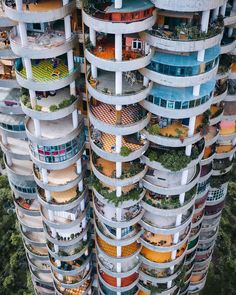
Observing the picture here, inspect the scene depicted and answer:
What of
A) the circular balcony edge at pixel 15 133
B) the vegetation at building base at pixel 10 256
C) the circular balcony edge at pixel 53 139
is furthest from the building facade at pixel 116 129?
the vegetation at building base at pixel 10 256

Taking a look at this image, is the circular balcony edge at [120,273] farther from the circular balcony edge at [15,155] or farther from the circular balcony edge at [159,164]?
the circular balcony edge at [15,155]

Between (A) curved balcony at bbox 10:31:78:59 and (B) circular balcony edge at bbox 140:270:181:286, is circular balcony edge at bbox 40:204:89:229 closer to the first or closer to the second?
(B) circular balcony edge at bbox 140:270:181:286

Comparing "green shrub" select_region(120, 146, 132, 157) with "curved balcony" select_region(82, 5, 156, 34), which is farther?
"green shrub" select_region(120, 146, 132, 157)

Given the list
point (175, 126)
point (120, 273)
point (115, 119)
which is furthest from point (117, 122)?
point (120, 273)

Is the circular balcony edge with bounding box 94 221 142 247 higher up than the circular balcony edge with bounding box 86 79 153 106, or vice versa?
the circular balcony edge with bounding box 86 79 153 106

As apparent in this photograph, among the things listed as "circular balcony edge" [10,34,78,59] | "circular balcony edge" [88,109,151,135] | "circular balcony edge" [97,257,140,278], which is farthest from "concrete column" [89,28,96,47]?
"circular balcony edge" [97,257,140,278]

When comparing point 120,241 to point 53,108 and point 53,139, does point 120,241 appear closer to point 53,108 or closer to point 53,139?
point 53,139
